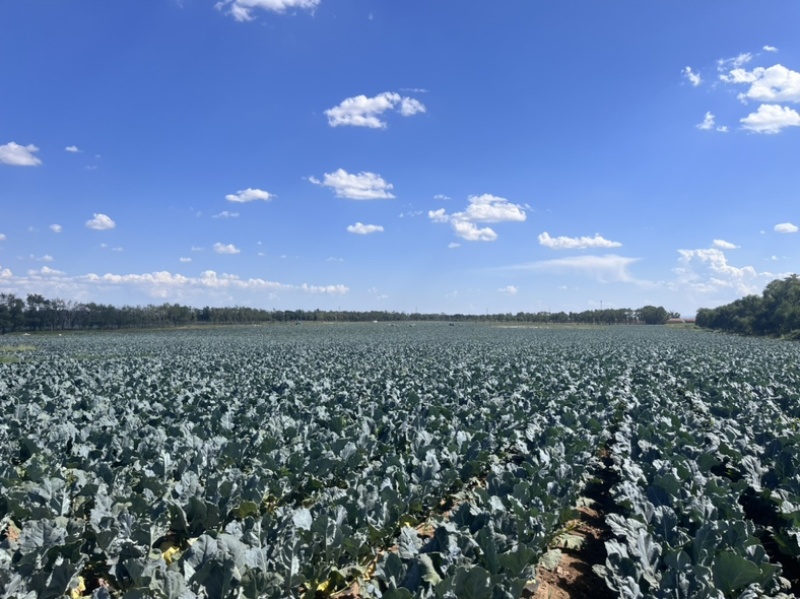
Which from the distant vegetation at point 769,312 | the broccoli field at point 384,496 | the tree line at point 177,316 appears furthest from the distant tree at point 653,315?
the broccoli field at point 384,496

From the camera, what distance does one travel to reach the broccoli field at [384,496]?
3.98m

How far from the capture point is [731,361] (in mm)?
24031

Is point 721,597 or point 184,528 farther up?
point 721,597

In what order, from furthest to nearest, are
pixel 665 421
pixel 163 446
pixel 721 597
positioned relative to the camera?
pixel 665 421
pixel 163 446
pixel 721 597

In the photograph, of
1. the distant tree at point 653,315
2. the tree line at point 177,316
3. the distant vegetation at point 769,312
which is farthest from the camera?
the distant tree at point 653,315

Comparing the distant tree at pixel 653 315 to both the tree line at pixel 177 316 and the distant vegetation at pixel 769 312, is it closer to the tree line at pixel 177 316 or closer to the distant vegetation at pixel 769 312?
the tree line at pixel 177 316

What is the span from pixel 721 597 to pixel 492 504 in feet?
7.06

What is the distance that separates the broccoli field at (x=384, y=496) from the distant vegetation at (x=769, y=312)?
200ft

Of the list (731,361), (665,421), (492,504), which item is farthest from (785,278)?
(492,504)

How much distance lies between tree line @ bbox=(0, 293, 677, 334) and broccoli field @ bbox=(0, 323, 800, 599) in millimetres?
102396

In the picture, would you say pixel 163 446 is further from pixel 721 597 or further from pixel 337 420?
pixel 721 597

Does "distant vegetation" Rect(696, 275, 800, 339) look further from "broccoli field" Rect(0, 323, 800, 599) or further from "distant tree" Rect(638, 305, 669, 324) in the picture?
"broccoli field" Rect(0, 323, 800, 599)

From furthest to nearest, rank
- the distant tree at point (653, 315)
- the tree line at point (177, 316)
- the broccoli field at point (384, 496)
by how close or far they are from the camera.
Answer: the distant tree at point (653, 315) < the tree line at point (177, 316) < the broccoli field at point (384, 496)

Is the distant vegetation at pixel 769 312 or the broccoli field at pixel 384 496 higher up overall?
the distant vegetation at pixel 769 312
